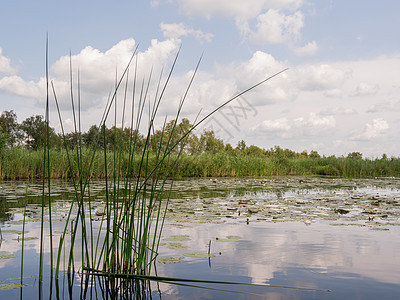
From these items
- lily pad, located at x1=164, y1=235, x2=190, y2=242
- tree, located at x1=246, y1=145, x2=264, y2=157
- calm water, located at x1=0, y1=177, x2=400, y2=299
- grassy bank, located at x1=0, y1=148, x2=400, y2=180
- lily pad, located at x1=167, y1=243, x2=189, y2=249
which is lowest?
calm water, located at x1=0, y1=177, x2=400, y2=299

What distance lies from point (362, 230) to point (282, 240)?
123 cm

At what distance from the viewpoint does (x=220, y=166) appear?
18.2m

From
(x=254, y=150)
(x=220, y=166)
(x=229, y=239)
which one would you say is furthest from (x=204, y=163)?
(x=254, y=150)

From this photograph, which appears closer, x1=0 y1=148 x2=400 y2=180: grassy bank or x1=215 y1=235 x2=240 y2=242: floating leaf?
x1=215 y1=235 x2=240 y2=242: floating leaf

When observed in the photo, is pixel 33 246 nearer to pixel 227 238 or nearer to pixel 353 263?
pixel 227 238

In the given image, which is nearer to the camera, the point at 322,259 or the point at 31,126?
the point at 322,259

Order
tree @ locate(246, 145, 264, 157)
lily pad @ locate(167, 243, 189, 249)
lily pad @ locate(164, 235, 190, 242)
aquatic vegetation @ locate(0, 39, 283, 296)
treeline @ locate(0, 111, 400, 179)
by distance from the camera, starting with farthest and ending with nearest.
A: tree @ locate(246, 145, 264, 157), treeline @ locate(0, 111, 400, 179), lily pad @ locate(164, 235, 190, 242), lily pad @ locate(167, 243, 189, 249), aquatic vegetation @ locate(0, 39, 283, 296)

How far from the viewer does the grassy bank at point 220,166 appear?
1306 centimetres

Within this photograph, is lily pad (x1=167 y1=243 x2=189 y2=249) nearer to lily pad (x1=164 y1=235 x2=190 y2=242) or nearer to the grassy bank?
lily pad (x1=164 y1=235 x2=190 y2=242)

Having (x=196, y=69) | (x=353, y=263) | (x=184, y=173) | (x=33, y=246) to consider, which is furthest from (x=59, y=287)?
(x=184, y=173)

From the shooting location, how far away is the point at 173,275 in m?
2.49

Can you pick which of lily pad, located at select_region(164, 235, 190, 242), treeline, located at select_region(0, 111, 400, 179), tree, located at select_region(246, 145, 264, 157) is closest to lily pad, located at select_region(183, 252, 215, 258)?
lily pad, located at select_region(164, 235, 190, 242)

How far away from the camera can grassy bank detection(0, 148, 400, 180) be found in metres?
13.1

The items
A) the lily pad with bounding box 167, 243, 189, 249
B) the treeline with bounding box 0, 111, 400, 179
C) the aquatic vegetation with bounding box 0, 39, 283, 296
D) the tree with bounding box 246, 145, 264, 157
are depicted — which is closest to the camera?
the aquatic vegetation with bounding box 0, 39, 283, 296
